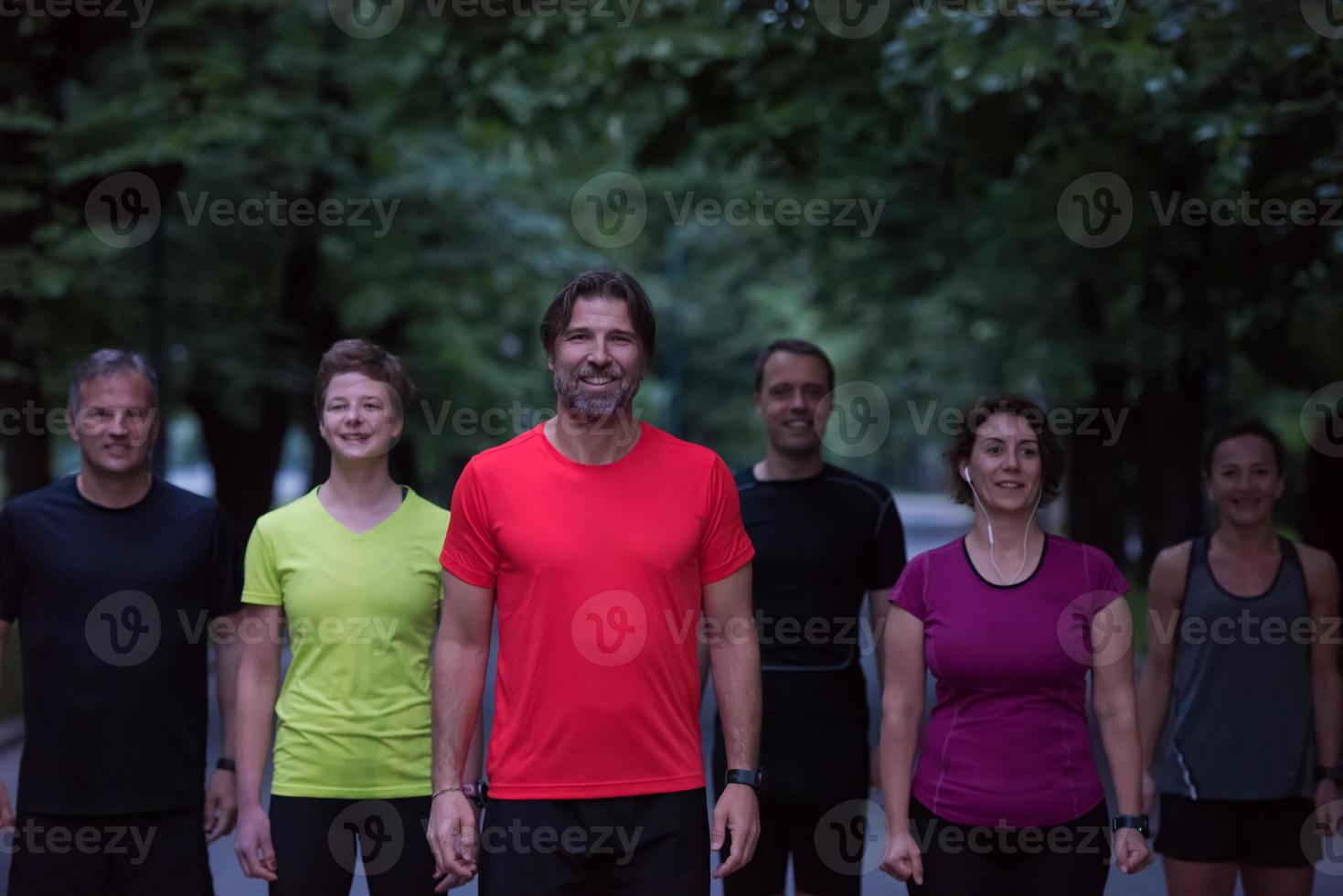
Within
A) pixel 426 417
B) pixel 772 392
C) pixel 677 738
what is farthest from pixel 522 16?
pixel 426 417

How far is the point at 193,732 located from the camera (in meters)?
4.76

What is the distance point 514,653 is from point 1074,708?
1.43 metres

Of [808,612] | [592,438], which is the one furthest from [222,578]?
[808,612]

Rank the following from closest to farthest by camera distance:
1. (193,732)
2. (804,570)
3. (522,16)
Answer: (193,732)
(804,570)
(522,16)

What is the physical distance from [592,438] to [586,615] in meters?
0.43

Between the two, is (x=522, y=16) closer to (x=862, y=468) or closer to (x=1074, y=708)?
(x=1074, y=708)

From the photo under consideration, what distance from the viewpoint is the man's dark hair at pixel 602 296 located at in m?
3.98

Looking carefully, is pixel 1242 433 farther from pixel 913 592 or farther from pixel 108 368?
pixel 108 368

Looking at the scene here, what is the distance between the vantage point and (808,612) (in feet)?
17.9
